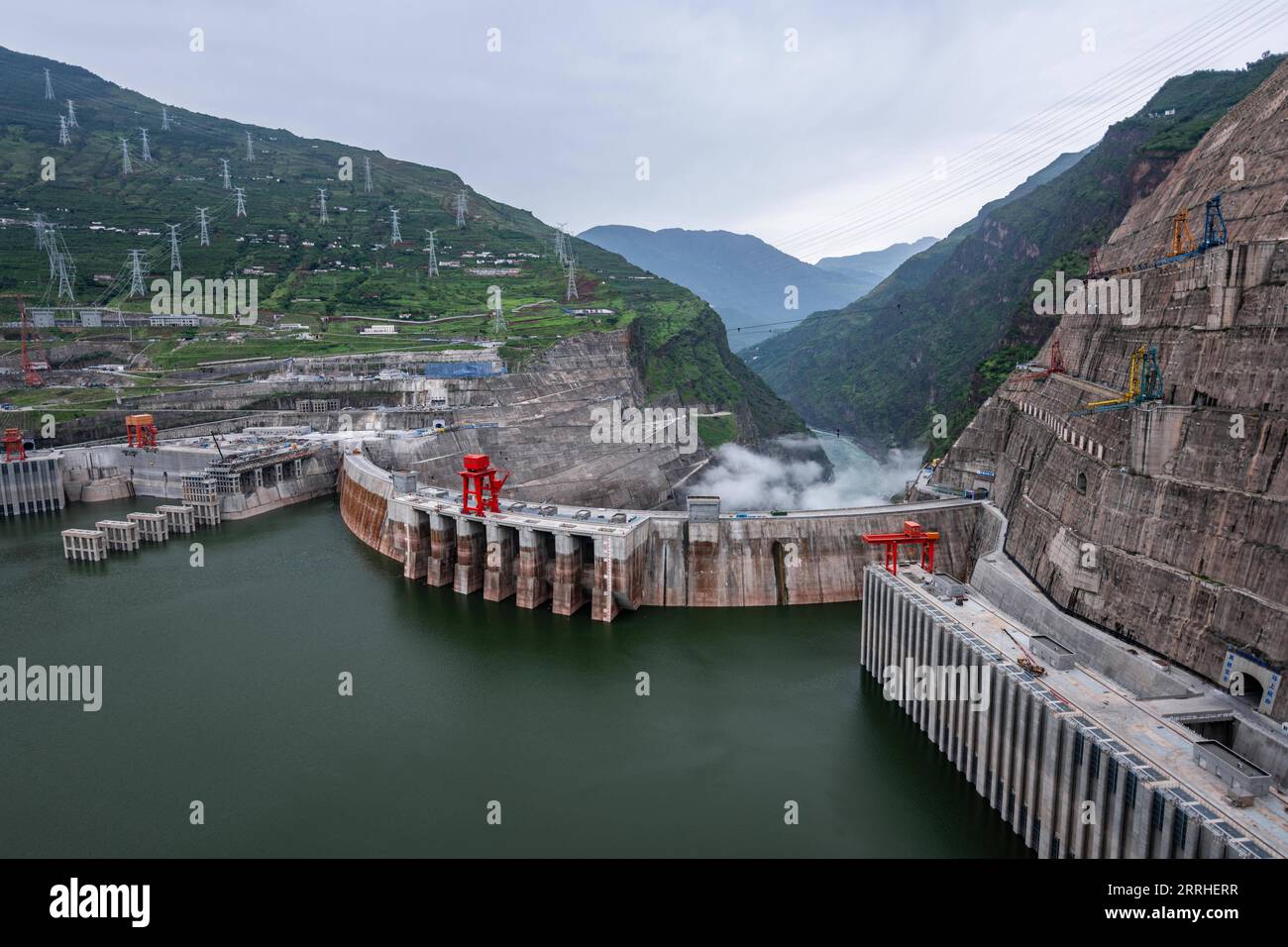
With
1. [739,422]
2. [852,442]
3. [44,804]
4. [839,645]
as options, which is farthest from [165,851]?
[852,442]

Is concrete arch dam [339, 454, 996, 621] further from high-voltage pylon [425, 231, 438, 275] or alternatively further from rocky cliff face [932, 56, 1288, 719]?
high-voltage pylon [425, 231, 438, 275]

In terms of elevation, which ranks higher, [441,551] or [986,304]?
[986,304]

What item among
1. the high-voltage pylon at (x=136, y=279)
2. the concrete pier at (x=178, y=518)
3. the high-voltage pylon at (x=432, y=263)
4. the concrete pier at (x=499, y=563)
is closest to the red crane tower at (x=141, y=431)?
the concrete pier at (x=178, y=518)

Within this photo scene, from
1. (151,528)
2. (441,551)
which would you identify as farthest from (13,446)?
(441,551)

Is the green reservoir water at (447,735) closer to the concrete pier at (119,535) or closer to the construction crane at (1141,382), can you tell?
the concrete pier at (119,535)

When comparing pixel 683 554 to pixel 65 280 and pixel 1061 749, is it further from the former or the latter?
pixel 65 280
